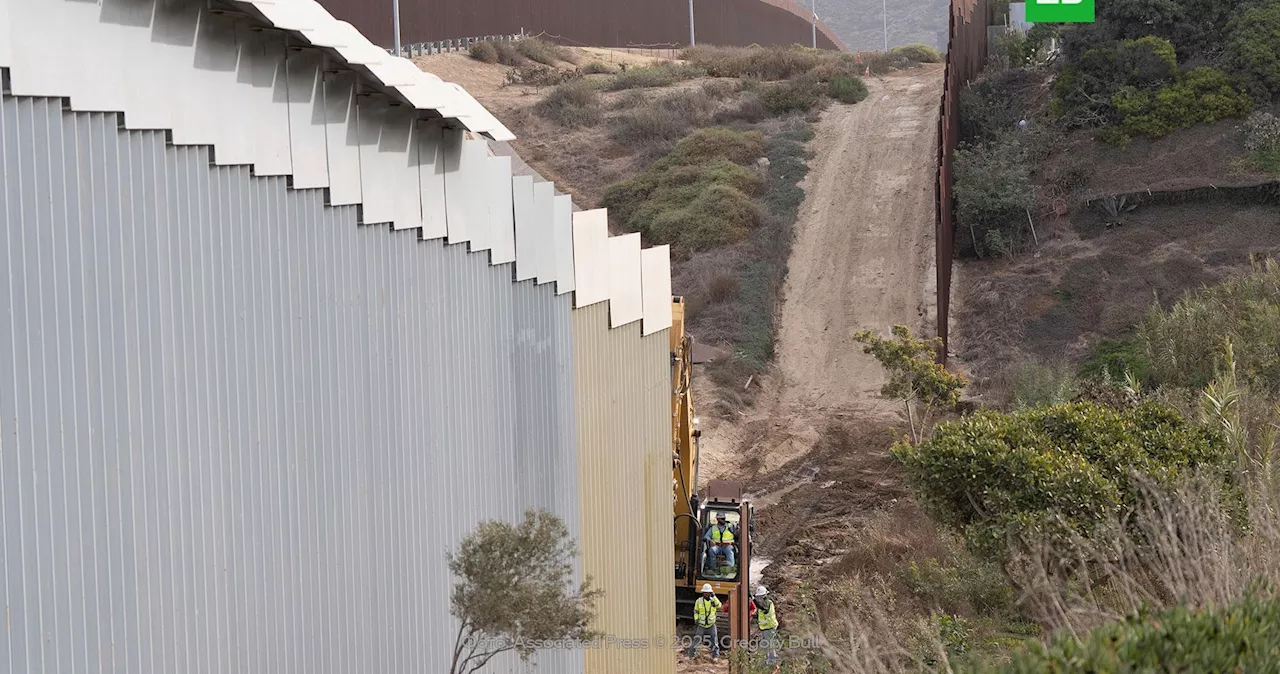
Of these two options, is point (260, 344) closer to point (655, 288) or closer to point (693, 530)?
point (655, 288)

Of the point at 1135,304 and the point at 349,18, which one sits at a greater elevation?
the point at 349,18

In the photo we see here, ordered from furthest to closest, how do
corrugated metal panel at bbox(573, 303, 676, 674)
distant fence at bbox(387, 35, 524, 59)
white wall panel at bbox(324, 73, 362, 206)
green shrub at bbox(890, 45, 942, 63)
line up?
green shrub at bbox(890, 45, 942, 63) < distant fence at bbox(387, 35, 524, 59) < corrugated metal panel at bbox(573, 303, 676, 674) < white wall panel at bbox(324, 73, 362, 206)

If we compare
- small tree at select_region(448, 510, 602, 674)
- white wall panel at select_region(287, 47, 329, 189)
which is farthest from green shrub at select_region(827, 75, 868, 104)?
small tree at select_region(448, 510, 602, 674)

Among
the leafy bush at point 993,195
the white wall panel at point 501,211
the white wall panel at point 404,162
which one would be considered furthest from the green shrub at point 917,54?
the white wall panel at point 404,162

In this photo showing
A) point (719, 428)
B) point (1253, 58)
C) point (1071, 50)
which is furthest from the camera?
point (1071, 50)

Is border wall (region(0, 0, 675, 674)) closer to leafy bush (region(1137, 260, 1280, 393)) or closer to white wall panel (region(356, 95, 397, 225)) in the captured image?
white wall panel (region(356, 95, 397, 225))

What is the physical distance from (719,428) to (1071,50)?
17.9 metres

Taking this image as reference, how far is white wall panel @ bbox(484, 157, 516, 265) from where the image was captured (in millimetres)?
10578

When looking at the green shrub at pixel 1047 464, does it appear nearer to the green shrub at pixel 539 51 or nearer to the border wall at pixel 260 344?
the border wall at pixel 260 344

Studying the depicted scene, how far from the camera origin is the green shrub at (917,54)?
5480cm

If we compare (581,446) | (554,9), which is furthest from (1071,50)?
(581,446)

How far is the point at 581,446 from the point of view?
12.0m

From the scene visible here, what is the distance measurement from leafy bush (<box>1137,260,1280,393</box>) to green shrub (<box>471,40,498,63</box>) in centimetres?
3141

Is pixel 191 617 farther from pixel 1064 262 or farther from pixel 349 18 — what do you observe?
pixel 349 18
